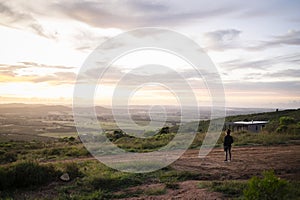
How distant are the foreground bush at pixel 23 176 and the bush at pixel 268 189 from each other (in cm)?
719

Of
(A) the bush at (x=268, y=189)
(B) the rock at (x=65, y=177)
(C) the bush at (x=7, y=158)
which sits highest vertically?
A: (A) the bush at (x=268, y=189)

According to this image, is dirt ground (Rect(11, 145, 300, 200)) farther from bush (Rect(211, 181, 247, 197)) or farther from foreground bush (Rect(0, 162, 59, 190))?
foreground bush (Rect(0, 162, 59, 190))

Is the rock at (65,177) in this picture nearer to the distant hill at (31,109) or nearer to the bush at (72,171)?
the bush at (72,171)

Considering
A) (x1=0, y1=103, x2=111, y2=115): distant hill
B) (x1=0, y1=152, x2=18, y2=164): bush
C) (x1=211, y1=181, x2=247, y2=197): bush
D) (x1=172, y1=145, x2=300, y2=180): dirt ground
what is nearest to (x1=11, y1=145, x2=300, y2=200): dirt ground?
(x1=172, y1=145, x2=300, y2=180): dirt ground

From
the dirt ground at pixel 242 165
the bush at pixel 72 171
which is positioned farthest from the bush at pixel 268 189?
the bush at pixel 72 171

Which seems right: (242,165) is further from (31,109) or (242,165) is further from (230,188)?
(31,109)

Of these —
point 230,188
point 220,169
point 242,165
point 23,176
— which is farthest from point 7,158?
point 230,188

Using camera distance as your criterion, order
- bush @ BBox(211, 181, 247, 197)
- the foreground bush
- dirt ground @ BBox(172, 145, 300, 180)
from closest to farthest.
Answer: bush @ BBox(211, 181, 247, 197) < the foreground bush < dirt ground @ BBox(172, 145, 300, 180)

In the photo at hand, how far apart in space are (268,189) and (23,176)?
313 inches

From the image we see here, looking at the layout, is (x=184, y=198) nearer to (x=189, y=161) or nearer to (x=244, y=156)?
(x=189, y=161)

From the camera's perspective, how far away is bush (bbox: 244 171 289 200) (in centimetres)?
641

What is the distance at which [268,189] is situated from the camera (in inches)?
252

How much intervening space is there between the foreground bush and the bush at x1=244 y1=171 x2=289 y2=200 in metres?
7.19

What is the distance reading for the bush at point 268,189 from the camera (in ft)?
21.0
